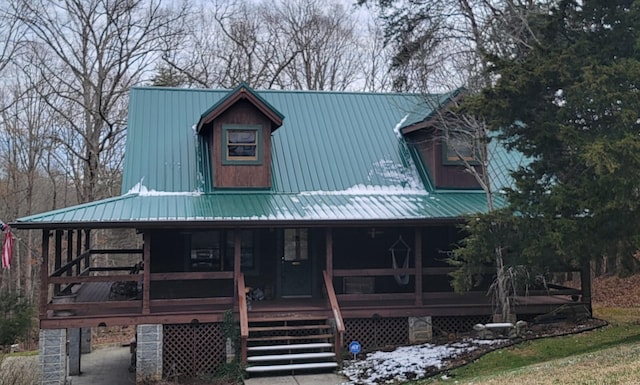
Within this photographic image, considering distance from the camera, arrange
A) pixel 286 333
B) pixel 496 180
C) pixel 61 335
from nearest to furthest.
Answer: pixel 61 335 < pixel 286 333 < pixel 496 180

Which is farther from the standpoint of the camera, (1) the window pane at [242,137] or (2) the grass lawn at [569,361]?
(1) the window pane at [242,137]

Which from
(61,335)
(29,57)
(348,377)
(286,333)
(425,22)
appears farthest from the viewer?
(29,57)

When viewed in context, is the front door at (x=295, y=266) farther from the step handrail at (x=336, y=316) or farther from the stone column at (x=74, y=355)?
the stone column at (x=74, y=355)

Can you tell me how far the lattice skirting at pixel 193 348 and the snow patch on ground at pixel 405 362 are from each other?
9.26 ft

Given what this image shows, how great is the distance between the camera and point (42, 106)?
29.2 m

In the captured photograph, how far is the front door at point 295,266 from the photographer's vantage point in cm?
1489

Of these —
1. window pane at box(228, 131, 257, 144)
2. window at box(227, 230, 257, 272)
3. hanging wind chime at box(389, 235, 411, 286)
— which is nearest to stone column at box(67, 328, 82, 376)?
window at box(227, 230, 257, 272)

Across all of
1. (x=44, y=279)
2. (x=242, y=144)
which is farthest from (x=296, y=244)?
(x=44, y=279)

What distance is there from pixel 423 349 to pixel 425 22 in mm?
12533

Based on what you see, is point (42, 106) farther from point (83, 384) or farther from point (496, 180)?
point (496, 180)

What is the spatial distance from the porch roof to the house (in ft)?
0.14

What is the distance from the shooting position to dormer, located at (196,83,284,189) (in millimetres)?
14828

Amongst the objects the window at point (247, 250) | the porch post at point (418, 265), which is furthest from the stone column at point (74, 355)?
the porch post at point (418, 265)

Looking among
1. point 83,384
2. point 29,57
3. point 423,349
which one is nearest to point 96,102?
point 29,57
